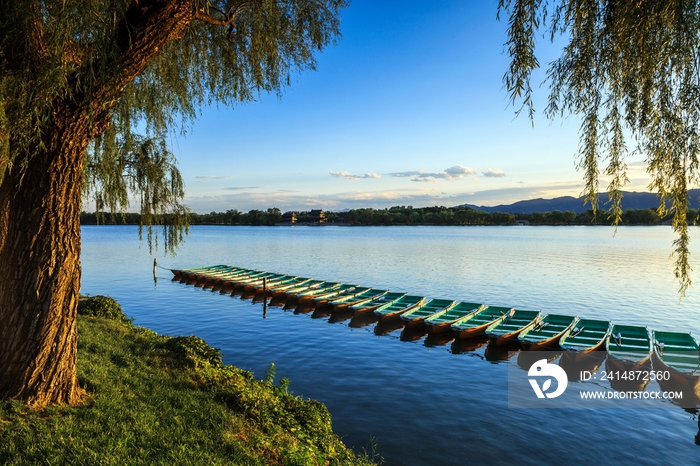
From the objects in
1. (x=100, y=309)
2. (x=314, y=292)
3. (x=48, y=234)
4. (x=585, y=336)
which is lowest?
(x=585, y=336)

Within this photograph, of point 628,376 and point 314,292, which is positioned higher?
point 314,292

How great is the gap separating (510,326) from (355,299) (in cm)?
922

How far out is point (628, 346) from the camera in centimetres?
1496

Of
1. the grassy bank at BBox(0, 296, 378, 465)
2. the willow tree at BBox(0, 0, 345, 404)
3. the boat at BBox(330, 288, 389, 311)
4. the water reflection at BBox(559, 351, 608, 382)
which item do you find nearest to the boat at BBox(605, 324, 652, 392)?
the water reflection at BBox(559, 351, 608, 382)

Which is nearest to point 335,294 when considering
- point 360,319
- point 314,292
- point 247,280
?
point 314,292

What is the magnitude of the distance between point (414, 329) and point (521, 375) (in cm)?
617

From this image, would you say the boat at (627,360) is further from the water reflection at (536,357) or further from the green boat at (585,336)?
the water reflection at (536,357)

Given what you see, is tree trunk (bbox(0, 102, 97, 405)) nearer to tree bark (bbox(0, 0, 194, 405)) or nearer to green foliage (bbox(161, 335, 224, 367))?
tree bark (bbox(0, 0, 194, 405))

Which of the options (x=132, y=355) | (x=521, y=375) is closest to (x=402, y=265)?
(x=521, y=375)

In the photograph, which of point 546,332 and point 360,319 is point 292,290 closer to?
A: point 360,319

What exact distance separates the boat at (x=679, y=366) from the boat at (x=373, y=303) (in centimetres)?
1238

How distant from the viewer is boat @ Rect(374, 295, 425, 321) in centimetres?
2125

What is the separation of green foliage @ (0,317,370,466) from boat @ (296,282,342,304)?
1630 cm

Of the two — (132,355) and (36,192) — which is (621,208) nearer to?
(36,192)
